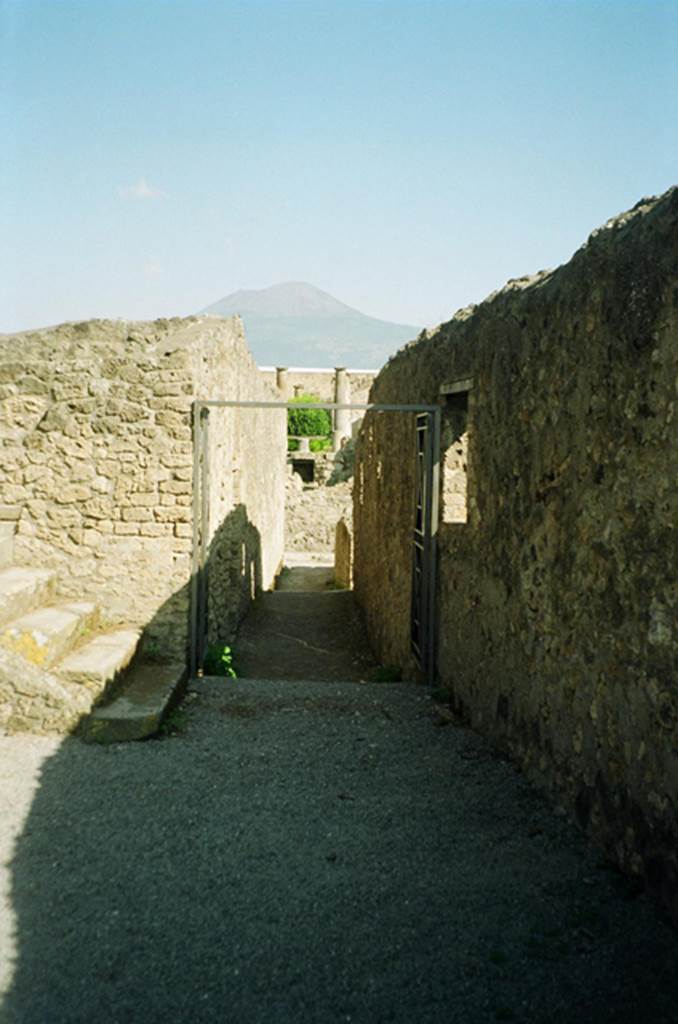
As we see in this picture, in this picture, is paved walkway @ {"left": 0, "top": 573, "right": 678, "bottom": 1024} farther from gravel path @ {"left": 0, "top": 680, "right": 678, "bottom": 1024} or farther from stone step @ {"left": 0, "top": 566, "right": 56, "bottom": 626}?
stone step @ {"left": 0, "top": 566, "right": 56, "bottom": 626}

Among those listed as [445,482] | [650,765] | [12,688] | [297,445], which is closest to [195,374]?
[445,482]

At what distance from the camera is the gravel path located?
270cm

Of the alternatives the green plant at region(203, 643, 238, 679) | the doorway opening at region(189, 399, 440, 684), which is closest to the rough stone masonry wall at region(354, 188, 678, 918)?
the doorway opening at region(189, 399, 440, 684)

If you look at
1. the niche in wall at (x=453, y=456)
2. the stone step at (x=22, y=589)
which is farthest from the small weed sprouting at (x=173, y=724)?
Result: the niche in wall at (x=453, y=456)

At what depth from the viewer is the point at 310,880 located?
3498 millimetres

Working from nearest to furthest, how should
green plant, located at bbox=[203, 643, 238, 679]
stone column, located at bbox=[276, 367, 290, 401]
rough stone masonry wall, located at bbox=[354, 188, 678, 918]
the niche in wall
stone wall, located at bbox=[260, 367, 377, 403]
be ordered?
1. rough stone masonry wall, located at bbox=[354, 188, 678, 918]
2. the niche in wall
3. green plant, located at bbox=[203, 643, 238, 679]
4. stone column, located at bbox=[276, 367, 290, 401]
5. stone wall, located at bbox=[260, 367, 377, 403]

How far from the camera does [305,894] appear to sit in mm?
3385

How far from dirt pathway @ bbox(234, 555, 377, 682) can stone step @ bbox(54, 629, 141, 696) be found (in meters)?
2.23

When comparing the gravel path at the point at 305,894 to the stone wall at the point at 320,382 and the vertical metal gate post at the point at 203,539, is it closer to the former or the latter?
the vertical metal gate post at the point at 203,539

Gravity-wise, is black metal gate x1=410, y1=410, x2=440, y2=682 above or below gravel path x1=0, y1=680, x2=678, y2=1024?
above

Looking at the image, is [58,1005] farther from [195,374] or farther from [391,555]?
[391,555]

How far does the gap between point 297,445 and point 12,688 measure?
102ft

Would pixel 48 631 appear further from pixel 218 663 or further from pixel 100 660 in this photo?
pixel 218 663

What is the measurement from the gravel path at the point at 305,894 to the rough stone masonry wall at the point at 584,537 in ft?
1.13
